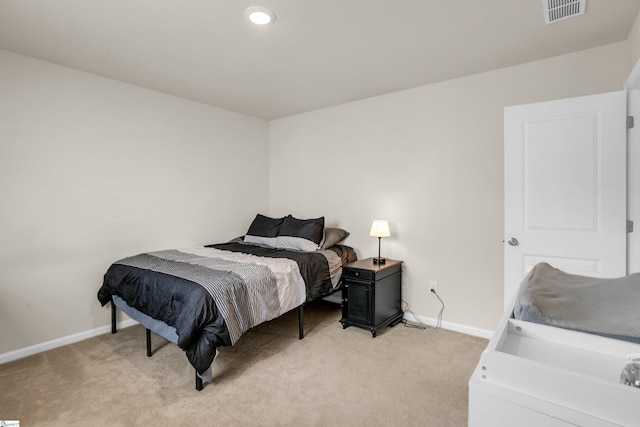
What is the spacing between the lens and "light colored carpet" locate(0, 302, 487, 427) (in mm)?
1897

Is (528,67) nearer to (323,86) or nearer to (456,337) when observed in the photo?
(323,86)

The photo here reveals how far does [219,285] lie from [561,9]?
9.25ft

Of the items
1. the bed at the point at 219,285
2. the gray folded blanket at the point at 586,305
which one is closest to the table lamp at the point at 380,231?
the bed at the point at 219,285

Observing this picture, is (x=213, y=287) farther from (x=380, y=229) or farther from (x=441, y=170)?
(x=441, y=170)

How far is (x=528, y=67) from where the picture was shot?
273 cm

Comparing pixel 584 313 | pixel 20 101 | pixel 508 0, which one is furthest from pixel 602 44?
pixel 20 101

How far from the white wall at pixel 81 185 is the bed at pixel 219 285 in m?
0.33

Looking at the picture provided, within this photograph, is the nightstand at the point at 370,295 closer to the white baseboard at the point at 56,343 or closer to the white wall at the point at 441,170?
the white wall at the point at 441,170

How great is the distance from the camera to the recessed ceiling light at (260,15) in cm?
197

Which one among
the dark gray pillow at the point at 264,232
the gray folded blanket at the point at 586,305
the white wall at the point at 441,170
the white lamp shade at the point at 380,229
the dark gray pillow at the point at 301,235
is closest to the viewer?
the gray folded blanket at the point at 586,305

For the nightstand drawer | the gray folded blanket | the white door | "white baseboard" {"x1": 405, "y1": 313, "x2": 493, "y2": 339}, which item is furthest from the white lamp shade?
the gray folded blanket

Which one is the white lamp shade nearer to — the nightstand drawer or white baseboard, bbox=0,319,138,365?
the nightstand drawer

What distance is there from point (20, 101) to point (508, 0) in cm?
362

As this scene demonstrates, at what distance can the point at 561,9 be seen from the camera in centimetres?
197
